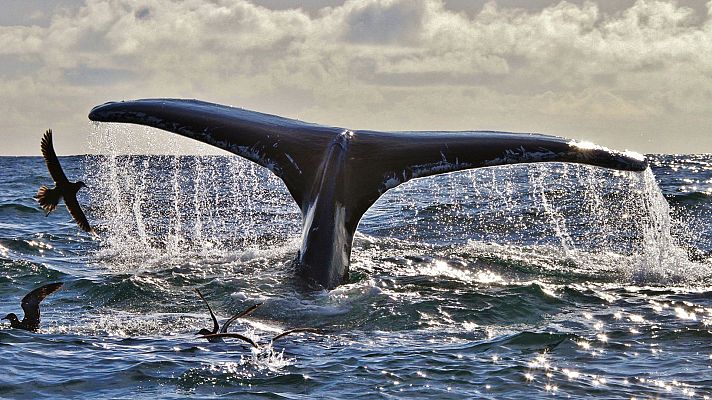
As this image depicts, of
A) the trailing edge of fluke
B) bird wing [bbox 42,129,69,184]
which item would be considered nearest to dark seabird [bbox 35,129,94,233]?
bird wing [bbox 42,129,69,184]

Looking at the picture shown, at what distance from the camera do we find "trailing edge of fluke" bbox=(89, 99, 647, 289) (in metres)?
8.38

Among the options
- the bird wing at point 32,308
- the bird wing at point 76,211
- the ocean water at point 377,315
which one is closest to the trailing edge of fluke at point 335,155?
the ocean water at point 377,315

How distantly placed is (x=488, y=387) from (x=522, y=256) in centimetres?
582

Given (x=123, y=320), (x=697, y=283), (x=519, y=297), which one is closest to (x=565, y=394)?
(x=519, y=297)

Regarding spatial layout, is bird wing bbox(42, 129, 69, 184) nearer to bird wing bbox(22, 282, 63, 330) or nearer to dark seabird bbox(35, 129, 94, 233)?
dark seabird bbox(35, 129, 94, 233)

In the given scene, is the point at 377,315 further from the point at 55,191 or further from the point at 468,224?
the point at 468,224

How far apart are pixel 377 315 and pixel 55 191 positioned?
9.58 feet

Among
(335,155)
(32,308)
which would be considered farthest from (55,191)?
(335,155)

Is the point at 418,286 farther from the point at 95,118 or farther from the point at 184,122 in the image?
the point at 95,118

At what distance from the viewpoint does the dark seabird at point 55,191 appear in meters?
7.81

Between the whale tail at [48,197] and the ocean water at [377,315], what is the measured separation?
0.87 m

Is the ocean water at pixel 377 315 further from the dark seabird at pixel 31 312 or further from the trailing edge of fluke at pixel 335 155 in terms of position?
the trailing edge of fluke at pixel 335 155

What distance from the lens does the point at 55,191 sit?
8.09 m

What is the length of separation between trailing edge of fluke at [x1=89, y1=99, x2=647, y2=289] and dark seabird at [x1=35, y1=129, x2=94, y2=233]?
621mm
